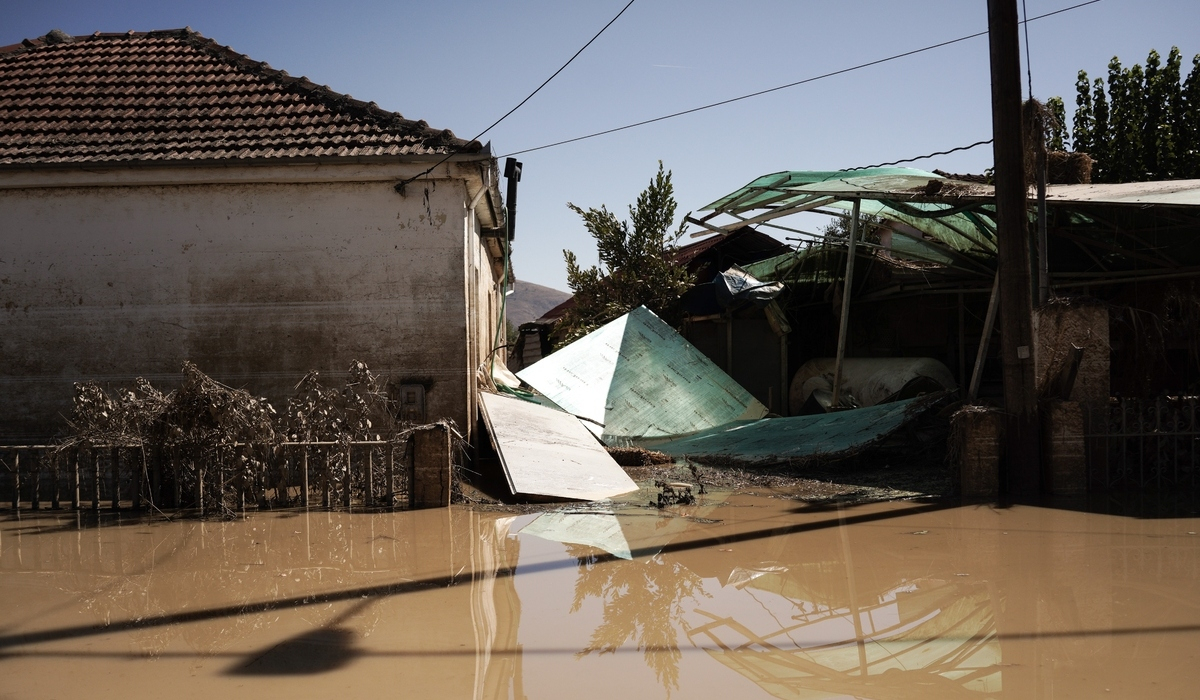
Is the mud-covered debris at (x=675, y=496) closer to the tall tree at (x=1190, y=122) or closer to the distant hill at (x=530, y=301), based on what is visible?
the tall tree at (x=1190, y=122)

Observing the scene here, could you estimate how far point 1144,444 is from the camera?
27.5ft

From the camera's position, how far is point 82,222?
1000 centimetres

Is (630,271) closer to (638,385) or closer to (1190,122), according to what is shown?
(638,385)

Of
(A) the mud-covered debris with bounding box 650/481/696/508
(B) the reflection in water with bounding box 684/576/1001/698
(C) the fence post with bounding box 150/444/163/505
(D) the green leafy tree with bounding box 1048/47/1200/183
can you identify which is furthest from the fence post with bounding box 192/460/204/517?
(D) the green leafy tree with bounding box 1048/47/1200/183

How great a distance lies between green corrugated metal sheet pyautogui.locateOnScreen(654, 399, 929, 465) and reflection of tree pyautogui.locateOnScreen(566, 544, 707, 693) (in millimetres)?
4604

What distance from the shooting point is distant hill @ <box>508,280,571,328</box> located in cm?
12697

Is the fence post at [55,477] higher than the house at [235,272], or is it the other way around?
the house at [235,272]

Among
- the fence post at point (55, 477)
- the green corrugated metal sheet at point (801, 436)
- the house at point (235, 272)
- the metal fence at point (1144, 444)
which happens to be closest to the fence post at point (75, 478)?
the fence post at point (55, 477)

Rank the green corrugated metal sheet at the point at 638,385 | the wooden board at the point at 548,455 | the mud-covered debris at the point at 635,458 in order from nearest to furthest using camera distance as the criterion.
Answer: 1. the wooden board at the point at 548,455
2. the mud-covered debris at the point at 635,458
3. the green corrugated metal sheet at the point at 638,385

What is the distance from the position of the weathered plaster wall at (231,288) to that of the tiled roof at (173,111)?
470 mm

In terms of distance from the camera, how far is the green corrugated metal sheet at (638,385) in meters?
12.8

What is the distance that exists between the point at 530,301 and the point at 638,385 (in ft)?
413

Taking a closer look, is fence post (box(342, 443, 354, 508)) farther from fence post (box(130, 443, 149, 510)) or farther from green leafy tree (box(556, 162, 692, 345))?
green leafy tree (box(556, 162, 692, 345))

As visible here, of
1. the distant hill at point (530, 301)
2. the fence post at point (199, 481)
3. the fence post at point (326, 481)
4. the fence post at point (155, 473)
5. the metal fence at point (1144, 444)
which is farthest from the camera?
the distant hill at point (530, 301)
